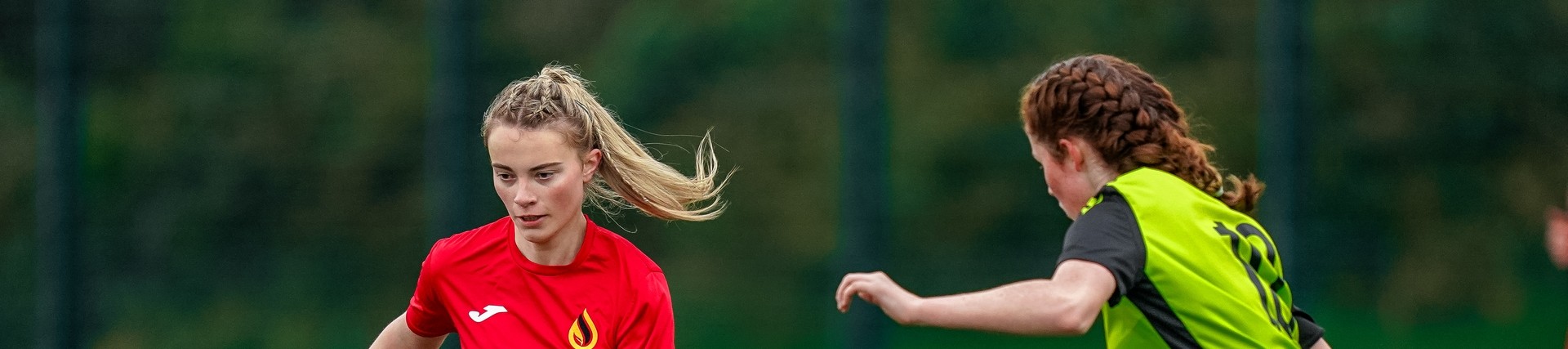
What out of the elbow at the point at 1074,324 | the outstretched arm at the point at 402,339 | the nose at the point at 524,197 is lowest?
the outstretched arm at the point at 402,339

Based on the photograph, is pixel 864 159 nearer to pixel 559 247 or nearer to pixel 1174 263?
pixel 559 247

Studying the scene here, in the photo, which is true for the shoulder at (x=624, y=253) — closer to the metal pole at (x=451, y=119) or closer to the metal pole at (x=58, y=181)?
the metal pole at (x=451, y=119)

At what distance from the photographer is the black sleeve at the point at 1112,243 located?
7.74 ft

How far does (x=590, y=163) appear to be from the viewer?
10.1ft

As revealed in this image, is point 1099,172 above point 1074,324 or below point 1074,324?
above

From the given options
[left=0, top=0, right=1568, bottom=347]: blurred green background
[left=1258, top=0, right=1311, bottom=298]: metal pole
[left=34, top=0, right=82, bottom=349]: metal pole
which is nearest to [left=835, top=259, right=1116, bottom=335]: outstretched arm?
[left=0, top=0, right=1568, bottom=347]: blurred green background

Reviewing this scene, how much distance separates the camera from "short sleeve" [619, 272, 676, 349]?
9.61 ft

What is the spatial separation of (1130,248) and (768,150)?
153 inches

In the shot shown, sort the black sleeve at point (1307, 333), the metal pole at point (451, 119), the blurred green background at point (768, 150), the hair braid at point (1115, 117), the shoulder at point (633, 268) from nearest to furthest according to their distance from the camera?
the hair braid at point (1115, 117), the black sleeve at point (1307, 333), the shoulder at point (633, 268), the blurred green background at point (768, 150), the metal pole at point (451, 119)

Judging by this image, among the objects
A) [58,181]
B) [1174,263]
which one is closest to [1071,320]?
[1174,263]

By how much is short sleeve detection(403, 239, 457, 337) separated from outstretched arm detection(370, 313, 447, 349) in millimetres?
13

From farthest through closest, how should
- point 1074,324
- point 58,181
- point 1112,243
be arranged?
point 58,181 < point 1112,243 < point 1074,324

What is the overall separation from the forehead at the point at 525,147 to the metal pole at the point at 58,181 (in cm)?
464

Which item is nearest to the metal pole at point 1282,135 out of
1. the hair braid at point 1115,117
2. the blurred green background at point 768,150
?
the blurred green background at point 768,150
